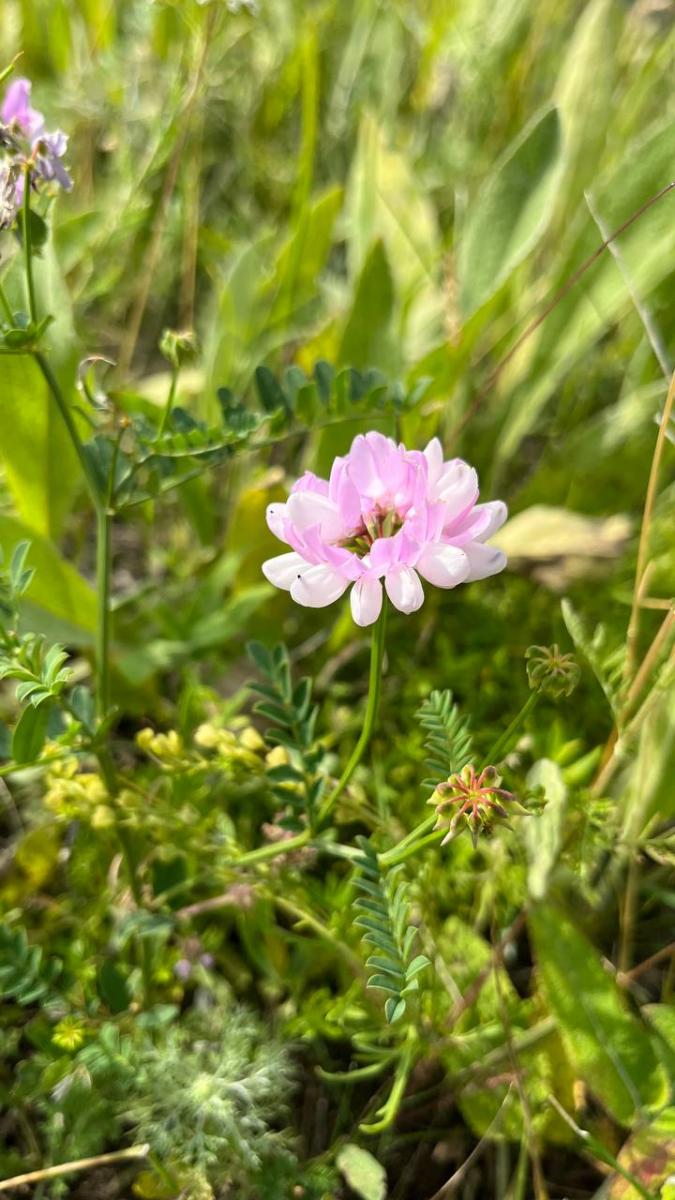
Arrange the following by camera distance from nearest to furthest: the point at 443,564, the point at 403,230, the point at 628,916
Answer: the point at 443,564 < the point at 628,916 < the point at 403,230

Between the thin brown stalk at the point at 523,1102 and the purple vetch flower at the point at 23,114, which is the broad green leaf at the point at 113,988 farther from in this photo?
the purple vetch flower at the point at 23,114

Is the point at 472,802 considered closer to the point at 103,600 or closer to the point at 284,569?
the point at 284,569

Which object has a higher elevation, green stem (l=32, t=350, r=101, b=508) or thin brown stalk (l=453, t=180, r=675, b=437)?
thin brown stalk (l=453, t=180, r=675, b=437)

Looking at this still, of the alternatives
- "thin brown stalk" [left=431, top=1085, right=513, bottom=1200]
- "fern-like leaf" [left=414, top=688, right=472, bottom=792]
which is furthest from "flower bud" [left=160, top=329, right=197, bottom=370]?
"thin brown stalk" [left=431, top=1085, right=513, bottom=1200]

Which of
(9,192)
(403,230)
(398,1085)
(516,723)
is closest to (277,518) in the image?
(516,723)

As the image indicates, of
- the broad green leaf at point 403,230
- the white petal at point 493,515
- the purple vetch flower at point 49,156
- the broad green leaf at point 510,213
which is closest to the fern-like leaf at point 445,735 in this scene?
the white petal at point 493,515

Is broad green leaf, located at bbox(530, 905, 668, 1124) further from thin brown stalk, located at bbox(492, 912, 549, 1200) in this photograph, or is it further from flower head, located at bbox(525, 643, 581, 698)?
flower head, located at bbox(525, 643, 581, 698)
